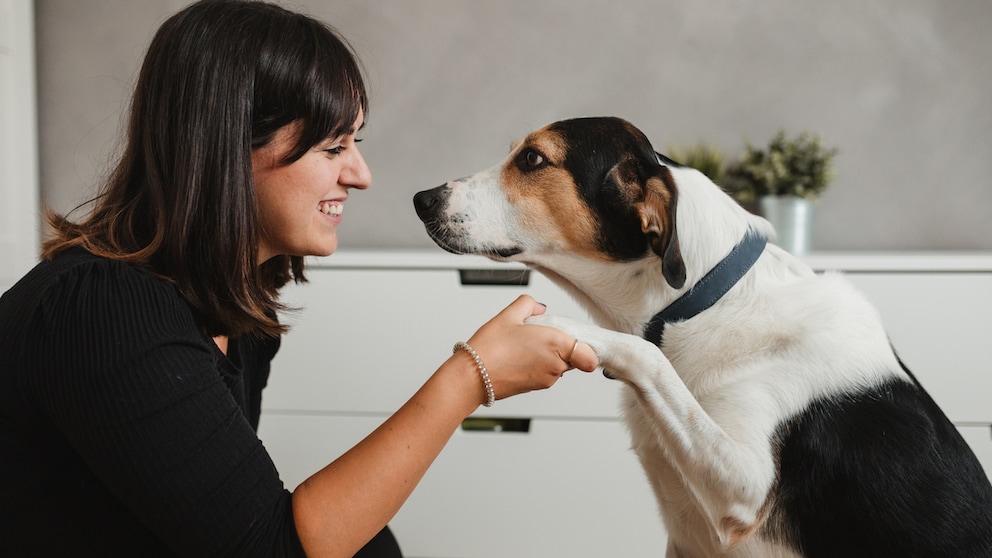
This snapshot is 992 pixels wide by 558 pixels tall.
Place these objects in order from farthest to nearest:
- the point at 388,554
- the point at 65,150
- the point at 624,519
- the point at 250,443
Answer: the point at 65,150
the point at 624,519
the point at 388,554
the point at 250,443

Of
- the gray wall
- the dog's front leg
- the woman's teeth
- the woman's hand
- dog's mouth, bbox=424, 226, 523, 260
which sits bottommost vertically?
the dog's front leg

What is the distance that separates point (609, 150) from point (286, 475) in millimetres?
1498

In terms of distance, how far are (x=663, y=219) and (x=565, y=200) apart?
0.59 feet

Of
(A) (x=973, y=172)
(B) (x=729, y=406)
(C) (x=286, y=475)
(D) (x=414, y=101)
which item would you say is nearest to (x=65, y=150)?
(D) (x=414, y=101)

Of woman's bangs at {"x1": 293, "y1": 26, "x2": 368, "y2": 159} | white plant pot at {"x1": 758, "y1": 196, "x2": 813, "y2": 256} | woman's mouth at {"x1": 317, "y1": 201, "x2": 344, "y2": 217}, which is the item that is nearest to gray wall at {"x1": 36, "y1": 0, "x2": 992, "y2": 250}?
white plant pot at {"x1": 758, "y1": 196, "x2": 813, "y2": 256}

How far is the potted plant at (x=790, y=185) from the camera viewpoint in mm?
2312

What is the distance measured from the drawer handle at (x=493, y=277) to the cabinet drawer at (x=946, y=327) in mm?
898

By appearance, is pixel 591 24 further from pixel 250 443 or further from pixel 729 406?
pixel 250 443

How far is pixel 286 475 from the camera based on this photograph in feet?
7.39

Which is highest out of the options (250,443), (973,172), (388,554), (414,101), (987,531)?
(414,101)

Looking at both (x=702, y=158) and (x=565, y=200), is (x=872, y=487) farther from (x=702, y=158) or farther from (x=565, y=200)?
(x=702, y=158)

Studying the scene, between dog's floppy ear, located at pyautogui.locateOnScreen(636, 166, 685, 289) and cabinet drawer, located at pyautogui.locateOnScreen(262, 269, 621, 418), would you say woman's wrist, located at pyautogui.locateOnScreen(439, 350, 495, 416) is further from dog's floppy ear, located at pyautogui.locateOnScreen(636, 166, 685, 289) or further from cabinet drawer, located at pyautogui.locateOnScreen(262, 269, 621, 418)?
cabinet drawer, located at pyautogui.locateOnScreen(262, 269, 621, 418)

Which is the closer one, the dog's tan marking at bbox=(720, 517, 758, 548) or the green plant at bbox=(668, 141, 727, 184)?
the dog's tan marking at bbox=(720, 517, 758, 548)

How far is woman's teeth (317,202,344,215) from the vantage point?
1.19 m
